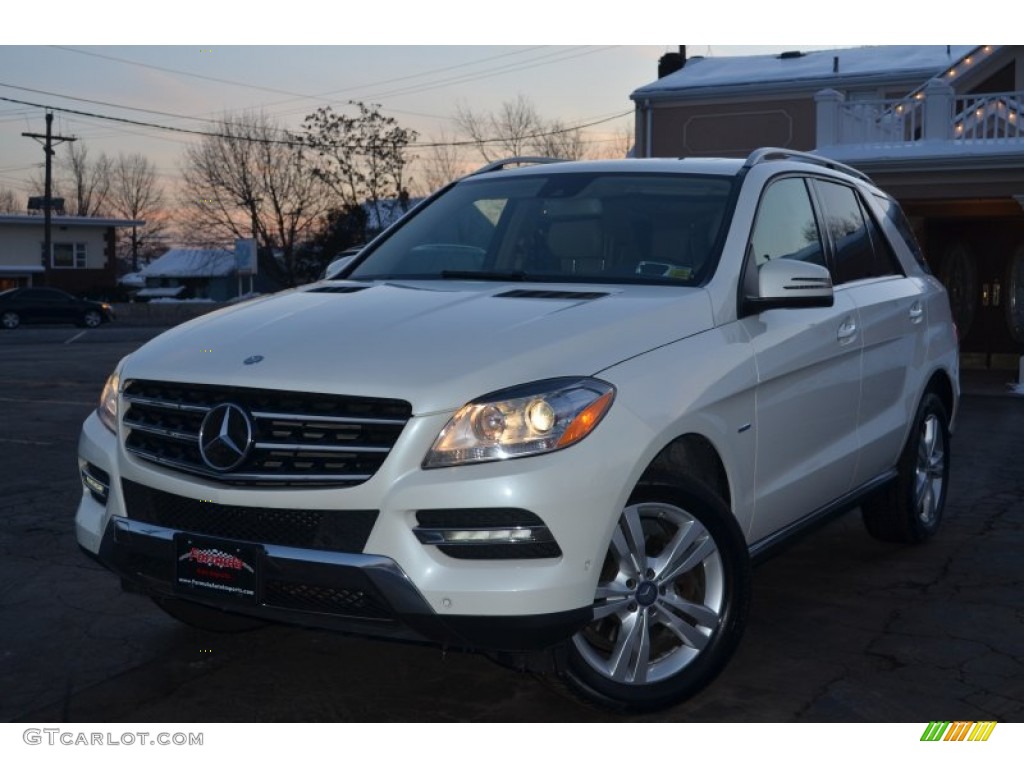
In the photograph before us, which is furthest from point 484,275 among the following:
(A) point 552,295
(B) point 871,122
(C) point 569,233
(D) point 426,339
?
(B) point 871,122

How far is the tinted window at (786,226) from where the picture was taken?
497 centimetres

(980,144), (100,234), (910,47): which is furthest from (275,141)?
(980,144)

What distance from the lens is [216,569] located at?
370 centimetres

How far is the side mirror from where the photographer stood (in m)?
4.50

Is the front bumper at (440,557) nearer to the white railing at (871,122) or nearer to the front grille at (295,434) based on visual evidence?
the front grille at (295,434)

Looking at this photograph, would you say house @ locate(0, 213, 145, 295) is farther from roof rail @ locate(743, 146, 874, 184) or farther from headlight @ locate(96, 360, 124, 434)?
headlight @ locate(96, 360, 124, 434)

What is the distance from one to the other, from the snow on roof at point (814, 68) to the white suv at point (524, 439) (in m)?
24.7

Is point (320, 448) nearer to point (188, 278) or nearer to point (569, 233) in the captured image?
point (569, 233)

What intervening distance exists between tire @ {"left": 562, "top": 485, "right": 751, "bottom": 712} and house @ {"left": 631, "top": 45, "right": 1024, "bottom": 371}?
14.0 m

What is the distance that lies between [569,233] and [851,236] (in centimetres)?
158

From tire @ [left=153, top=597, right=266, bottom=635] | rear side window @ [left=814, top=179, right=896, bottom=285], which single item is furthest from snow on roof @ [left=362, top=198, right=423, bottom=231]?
tire @ [left=153, top=597, right=266, bottom=635]

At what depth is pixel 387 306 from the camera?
4.34 meters

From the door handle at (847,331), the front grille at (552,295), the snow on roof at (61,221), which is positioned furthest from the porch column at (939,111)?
the snow on roof at (61,221)
